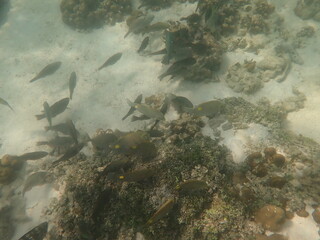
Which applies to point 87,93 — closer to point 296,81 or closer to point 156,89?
point 156,89

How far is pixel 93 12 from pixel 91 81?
3397 mm

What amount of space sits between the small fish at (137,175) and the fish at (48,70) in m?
5.58

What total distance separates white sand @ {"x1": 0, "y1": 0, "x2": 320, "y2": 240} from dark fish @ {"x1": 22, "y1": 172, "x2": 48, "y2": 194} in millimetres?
168

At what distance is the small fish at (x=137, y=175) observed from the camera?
3830mm

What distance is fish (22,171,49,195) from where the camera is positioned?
5988 mm

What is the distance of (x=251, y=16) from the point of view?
27.3 feet

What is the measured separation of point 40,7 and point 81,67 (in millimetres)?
4551

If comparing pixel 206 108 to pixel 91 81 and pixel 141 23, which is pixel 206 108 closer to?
pixel 141 23

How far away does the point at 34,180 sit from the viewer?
6.01m

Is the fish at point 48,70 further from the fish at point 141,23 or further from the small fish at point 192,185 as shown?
the small fish at point 192,185

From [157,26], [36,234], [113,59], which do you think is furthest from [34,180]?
[157,26]

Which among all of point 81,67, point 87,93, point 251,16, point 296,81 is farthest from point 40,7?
point 296,81

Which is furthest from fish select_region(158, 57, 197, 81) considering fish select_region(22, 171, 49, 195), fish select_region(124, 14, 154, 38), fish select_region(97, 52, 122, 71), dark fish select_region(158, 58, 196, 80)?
fish select_region(22, 171, 49, 195)

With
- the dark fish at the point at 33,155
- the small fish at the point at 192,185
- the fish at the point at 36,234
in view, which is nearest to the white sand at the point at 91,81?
the dark fish at the point at 33,155
